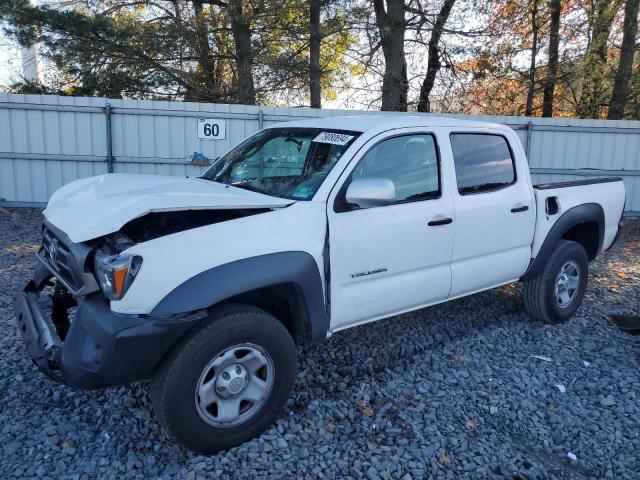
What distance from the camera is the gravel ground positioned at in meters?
3.07

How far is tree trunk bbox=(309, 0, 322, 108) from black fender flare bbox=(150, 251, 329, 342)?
38.8 ft

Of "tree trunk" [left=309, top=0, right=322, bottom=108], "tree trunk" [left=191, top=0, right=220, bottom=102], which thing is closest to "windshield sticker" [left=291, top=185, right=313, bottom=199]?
"tree trunk" [left=309, top=0, right=322, bottom=108]

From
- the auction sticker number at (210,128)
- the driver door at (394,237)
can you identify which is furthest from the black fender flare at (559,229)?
the auction sticker number at (210,128)

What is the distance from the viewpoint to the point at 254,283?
3064 mm

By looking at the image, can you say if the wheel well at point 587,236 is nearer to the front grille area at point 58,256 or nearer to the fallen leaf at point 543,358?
the fallen leaf at point 543,358

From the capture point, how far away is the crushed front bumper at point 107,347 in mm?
2723

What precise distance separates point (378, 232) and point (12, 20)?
1264 centimetres

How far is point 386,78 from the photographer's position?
48.6ft

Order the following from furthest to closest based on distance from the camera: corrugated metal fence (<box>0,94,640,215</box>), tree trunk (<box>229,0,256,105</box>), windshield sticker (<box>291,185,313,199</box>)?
1. tree trunk (<box>229,0,256,105</box>)
2. corrugated metal fence (<box>0,94,640,215</box>)
3. windshield sticker (<box>291,185,313,199</box>)

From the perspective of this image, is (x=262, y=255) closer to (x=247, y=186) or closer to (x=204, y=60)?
(x=247, y=186)

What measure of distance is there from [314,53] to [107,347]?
14.1 m

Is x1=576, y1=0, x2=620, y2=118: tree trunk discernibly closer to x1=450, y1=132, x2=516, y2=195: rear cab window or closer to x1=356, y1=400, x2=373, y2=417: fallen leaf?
x1=450, y1=132, x2=516, y2=195: rear cab window

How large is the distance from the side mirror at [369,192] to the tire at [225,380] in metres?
0.89

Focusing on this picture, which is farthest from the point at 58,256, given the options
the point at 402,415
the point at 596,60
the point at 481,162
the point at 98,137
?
the point at 596,60
